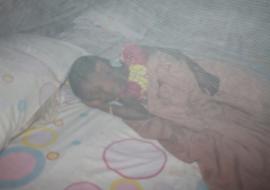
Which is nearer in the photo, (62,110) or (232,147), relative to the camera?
(232,147)

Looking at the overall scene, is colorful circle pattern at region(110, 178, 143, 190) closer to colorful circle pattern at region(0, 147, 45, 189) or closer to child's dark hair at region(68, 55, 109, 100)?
colorful circle pattern at region(0, 147, 45, 189)

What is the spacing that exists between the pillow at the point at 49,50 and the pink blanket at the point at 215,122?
373mm

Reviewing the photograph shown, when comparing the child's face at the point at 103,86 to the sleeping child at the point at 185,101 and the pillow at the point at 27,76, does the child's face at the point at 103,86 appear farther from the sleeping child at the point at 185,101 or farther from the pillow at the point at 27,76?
the pillow at the point at 27,76

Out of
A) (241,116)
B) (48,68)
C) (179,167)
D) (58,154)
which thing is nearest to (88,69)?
(48,68)

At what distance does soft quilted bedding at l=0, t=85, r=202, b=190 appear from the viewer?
848mm

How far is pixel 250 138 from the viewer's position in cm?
94

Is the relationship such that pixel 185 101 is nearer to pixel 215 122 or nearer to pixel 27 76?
pixel 215 122

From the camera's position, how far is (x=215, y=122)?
1.04 metres

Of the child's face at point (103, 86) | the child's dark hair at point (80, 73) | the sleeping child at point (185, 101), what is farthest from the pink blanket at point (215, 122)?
the child's dark hair at point (80, 73)

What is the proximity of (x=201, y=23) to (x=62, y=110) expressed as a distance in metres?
1.03

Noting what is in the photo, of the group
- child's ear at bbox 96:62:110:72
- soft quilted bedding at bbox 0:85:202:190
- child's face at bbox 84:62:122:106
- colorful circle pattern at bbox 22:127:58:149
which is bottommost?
colorful circle pattern at bbox 22:127:58:149

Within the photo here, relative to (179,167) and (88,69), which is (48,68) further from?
(179,167)

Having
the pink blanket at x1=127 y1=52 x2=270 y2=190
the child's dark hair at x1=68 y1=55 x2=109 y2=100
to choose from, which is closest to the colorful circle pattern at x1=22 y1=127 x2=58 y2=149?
the child's dark hair at x1=68 y1=55 x2=109 y2=100

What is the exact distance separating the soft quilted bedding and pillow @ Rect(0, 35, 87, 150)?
0.27ft
